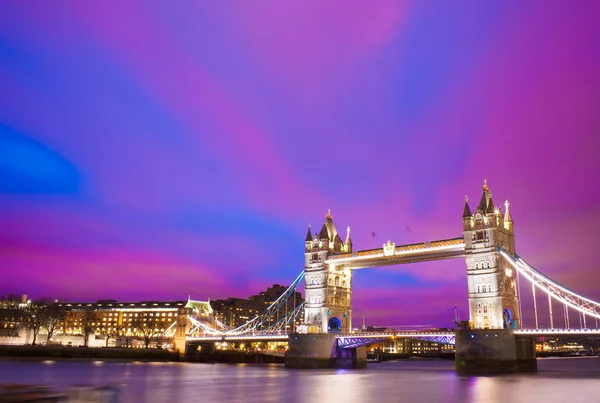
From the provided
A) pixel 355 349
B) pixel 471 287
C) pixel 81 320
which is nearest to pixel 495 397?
pixel 471 287

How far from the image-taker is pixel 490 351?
2179 inches

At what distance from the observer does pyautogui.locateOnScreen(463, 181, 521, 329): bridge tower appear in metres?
58.9

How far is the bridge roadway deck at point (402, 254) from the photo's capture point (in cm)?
6450

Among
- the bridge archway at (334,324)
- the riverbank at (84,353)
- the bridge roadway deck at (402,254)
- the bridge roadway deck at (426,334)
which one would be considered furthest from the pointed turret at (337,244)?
the riverbank at (84,353)

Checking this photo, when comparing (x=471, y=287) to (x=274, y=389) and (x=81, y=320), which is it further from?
(x=81, y=320)

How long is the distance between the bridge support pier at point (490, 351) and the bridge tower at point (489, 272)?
2.70 m

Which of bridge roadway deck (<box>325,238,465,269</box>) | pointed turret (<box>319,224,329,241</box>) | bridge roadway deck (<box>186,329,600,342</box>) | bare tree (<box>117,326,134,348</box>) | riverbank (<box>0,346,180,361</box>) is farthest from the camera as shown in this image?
bare tree (<box>117,326,134,348</box>)

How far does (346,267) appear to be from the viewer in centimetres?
7700

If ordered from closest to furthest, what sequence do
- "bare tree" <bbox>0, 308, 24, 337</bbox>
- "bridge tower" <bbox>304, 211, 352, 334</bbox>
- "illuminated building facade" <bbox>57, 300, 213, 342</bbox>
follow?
"bridge tower" <bbox>304, 211, 352, 334</bbox> < "bare tree" <bbox>0, 308, 24, 337</bbox> < "illuminated building facade" <bbox>57, 300, 213, 342</bbox>

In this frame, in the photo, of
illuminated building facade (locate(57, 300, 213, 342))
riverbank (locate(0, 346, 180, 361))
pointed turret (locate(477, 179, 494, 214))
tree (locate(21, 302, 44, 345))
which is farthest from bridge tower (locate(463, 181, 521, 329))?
illuminated building facade (locate(57, 300, 213, 342))

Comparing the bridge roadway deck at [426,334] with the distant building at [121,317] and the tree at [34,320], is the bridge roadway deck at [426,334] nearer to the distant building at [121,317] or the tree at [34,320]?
the tree at [34,320]

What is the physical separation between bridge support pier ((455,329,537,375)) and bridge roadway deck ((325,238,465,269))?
34.3 feet

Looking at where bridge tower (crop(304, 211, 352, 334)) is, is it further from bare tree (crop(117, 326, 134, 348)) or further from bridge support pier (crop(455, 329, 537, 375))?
bare tree (crop(117, 326, 134, 348))

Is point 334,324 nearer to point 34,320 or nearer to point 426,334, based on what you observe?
point 426,334
